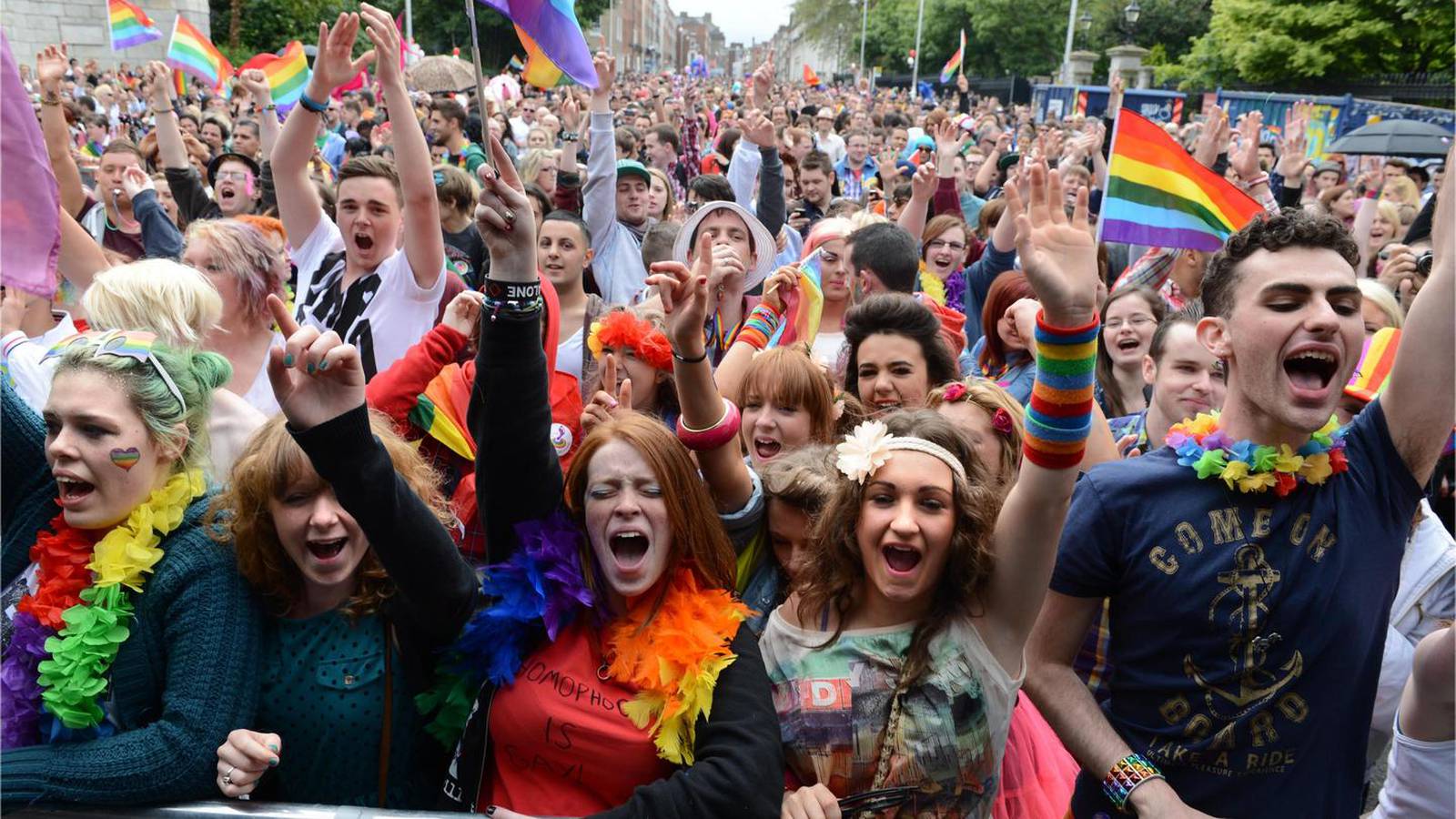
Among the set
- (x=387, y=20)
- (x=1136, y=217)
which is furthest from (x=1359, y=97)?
(x=387, y=20)

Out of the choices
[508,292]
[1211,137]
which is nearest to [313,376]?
[508,292]

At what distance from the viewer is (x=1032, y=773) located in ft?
7.90

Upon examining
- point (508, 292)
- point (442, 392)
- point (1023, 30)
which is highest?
point (1023, 30)

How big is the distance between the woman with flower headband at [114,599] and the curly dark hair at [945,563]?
3.78 feet

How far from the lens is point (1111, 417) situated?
158 inches

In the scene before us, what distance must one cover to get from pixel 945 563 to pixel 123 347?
1.78 metres

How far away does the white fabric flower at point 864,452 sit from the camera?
89.8 inches

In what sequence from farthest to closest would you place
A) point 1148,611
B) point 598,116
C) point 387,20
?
1. point 598,116
2. point 387,20
3. point 1148,611

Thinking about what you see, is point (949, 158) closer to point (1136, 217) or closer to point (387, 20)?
point (1136, 217)

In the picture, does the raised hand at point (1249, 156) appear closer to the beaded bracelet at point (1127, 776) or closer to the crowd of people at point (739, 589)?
the crowd of people at point (739, 589)

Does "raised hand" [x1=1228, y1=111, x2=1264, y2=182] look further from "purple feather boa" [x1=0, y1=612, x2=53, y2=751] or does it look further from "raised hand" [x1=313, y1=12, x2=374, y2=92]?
"purple feather boa" [x1=0, y1=612, x2=53, y2=751]

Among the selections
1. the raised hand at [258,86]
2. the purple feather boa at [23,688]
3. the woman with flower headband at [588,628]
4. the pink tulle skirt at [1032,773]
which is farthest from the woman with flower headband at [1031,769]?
the raised hand at [258,86]

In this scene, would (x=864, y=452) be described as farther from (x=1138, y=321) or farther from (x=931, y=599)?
(x=1138, y=321)

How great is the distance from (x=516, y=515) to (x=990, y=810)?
1.16 m
